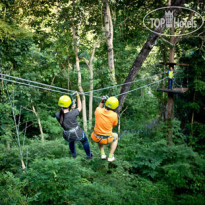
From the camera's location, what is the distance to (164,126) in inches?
368

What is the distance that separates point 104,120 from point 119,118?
4.85 metres

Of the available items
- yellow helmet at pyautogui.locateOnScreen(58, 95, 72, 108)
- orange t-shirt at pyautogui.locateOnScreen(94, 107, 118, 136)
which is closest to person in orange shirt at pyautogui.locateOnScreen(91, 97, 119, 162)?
orange t-shirt at pyautogui.locateOnScreen(94, 107, 118, 136)

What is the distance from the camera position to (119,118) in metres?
8.71

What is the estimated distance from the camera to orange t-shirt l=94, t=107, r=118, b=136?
12.8 feet

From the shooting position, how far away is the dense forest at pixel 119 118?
525 centimetres

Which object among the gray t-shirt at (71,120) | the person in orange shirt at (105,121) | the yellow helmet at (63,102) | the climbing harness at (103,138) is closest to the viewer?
the yellow helmet at (63,102)

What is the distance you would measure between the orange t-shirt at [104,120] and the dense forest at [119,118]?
42 centimetres

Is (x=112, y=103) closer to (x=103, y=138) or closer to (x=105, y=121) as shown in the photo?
(x=105, y=121)

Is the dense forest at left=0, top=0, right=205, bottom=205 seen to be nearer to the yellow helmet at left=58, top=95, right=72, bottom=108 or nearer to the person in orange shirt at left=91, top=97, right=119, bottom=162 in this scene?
the yellow helmet at left=58, top=95, right=72, bottom=108

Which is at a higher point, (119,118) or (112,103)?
(112,103)

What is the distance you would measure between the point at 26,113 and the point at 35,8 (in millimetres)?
7307

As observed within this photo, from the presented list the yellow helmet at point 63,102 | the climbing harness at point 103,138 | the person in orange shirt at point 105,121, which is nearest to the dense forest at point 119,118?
the yellow helmet at point 63,102

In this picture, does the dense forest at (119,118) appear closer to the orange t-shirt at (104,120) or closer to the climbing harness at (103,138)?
the orange t-shirt at (104,120)

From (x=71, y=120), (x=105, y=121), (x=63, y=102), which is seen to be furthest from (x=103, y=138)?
(x=63, y=102)
